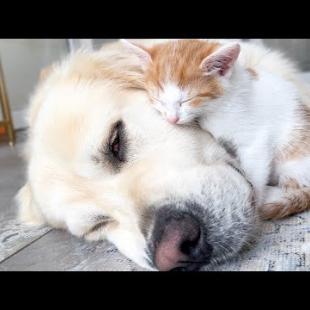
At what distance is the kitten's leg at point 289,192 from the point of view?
1.49m

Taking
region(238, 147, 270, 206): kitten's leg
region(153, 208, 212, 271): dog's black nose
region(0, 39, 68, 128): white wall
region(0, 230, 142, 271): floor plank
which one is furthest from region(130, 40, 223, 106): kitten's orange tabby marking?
region(0, 39, 68, 128): white wall

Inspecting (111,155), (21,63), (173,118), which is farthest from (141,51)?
(21,63)

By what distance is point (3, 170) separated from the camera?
3.68 meters

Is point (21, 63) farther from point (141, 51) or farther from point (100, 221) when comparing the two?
point (100, 221)

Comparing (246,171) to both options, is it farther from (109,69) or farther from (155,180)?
(109,69)

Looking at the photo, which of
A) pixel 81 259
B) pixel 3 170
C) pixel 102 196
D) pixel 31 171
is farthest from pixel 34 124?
pixel 3 170

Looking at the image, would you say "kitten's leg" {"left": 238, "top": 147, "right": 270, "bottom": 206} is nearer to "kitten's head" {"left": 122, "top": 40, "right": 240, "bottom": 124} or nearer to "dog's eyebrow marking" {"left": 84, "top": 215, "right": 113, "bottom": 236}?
"kitten's head" {"left": 122, "top": 40, "right": 240, "bottom": 124}

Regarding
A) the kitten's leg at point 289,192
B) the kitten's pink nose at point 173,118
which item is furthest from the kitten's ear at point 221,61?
the kitten's leg at point 289,192

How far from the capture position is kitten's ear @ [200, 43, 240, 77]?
150 centimetres

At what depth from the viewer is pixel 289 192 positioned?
1551 mm

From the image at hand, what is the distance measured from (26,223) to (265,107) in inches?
45.0

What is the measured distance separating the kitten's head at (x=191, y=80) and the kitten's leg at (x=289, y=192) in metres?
0.37

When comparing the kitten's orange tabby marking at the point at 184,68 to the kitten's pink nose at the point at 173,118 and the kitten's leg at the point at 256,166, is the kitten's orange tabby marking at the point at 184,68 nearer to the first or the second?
the kitten's pink nose at the point at 173,118

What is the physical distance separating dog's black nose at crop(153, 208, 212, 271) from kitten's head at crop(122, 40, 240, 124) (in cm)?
44
